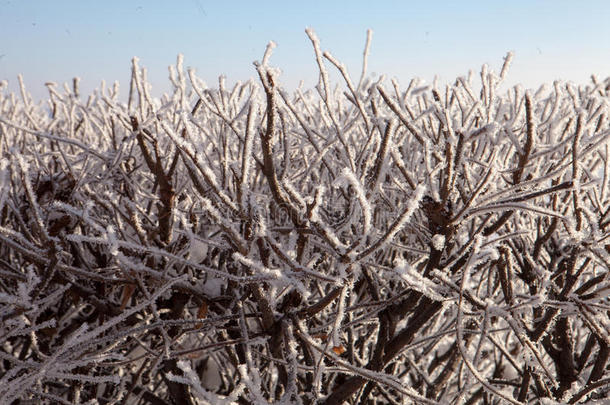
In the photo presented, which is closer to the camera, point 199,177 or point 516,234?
point 516,234

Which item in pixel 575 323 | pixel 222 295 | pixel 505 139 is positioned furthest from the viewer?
pixel 575 323

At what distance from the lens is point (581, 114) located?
1.27 metres

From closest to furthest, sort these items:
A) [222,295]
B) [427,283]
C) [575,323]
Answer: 1. [427,283]
2. [222,295]
3. [575,323]

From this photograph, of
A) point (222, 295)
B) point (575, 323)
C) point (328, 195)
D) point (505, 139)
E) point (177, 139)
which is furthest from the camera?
point (575, 323)

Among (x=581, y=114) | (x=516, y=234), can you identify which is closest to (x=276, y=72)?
(x=581, y=114)

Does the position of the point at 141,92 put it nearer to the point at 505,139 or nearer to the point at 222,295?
the point at 222,295

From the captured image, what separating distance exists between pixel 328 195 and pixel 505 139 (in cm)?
132

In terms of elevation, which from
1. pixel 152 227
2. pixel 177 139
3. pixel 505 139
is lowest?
pixel 152 227

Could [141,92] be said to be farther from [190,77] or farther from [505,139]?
Answer: [505,139]

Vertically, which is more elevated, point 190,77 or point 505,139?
point 505,139

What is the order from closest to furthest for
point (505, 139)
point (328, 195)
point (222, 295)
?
point (505, 139) < point (222, 295) < point (328, 195)

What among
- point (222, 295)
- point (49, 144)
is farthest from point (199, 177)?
point (49, 144)

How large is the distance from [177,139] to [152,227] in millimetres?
1074

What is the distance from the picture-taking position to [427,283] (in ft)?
4.43
